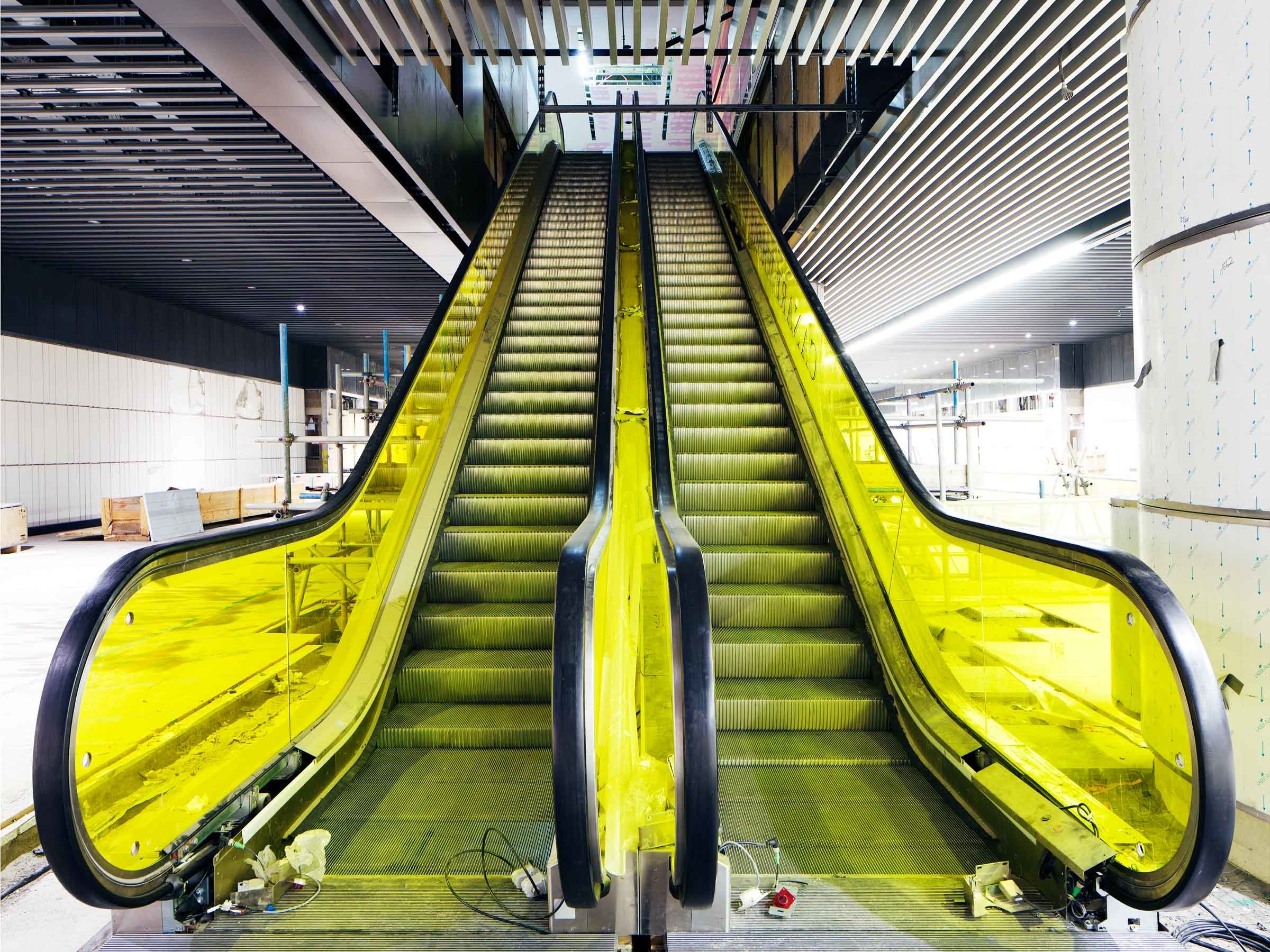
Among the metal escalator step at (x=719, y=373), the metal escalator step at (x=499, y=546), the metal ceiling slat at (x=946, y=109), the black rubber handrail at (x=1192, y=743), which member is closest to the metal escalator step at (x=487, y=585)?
the metal escalator step at (x=499, y=546)

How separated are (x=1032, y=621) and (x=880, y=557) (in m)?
1.12

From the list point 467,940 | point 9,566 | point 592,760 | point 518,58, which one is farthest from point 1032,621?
point 9,566

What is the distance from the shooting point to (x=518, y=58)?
5.40 metres

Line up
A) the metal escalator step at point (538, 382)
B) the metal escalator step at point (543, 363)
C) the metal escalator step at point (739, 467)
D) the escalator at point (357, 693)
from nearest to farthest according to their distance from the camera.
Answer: the escalator at point (357, 693) < the metal escalator step at point (739, 467) < the metal escalator step at point (538, 382) < the metal escalator step at point (543, 363)

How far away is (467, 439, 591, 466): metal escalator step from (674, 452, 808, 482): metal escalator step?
0.76 metres

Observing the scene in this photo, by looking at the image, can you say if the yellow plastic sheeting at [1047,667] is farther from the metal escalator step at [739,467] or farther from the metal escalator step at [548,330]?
the metal escalator step at [548,330]

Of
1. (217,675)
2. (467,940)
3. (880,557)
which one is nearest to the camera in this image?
(467,940)

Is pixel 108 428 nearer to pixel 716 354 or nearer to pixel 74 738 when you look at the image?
pixel 716 354

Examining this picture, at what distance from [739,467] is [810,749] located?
218 cm

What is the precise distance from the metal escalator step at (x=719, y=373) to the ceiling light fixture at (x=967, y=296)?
15.9 ft

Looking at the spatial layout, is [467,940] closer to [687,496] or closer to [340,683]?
[340,683]

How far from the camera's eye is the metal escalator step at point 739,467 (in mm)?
4875

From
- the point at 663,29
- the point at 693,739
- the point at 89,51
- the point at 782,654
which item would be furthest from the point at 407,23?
the point at 693,739

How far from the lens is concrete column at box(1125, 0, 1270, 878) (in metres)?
2.54
